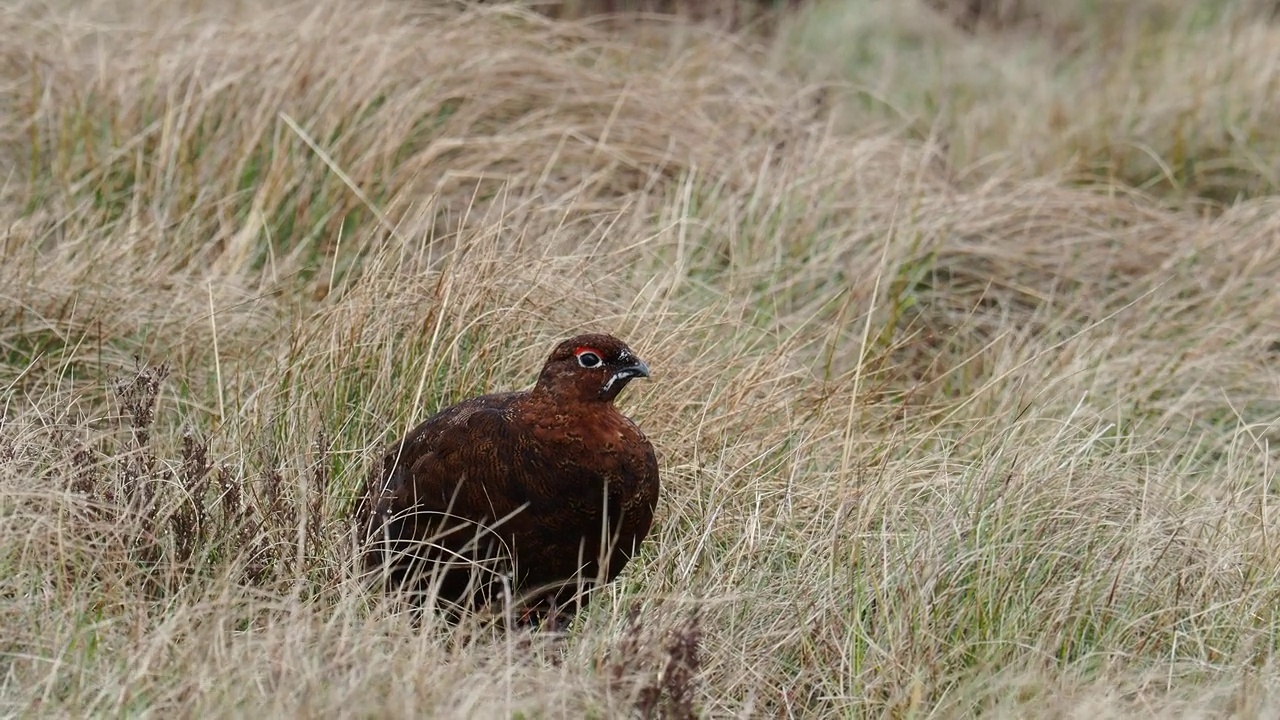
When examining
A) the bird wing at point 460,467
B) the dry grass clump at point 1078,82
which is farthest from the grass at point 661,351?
the bird wing at point 460,467

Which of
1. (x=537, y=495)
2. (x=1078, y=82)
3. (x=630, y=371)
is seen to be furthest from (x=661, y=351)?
(x=1078, y=82)

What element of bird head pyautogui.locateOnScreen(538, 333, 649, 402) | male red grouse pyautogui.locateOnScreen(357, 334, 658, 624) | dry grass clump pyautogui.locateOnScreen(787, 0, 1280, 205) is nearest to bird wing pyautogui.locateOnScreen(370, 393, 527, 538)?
male red grouse pyautogui.locateOnScreen(357, 334, 658, 624)

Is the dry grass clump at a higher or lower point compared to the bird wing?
lower

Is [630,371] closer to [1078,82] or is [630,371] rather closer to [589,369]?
[589,369]

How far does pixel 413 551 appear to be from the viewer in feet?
11.7

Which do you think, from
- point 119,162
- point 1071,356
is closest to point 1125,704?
point 1071,356

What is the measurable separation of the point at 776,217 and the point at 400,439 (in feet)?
6.29

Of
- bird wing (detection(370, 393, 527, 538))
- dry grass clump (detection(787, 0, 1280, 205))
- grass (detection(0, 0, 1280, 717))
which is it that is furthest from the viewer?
dry grass clump (detection(787, 0, 1280, 205))

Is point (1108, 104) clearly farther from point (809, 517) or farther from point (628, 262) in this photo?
point (809, 517)

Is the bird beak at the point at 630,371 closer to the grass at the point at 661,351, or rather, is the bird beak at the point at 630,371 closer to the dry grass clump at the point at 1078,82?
the grass at the point at 661,351

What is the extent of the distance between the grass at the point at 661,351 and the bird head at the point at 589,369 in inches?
16.9

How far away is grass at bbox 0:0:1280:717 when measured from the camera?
3209 mm

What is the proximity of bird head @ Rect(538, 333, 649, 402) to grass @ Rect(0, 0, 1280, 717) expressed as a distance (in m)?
0.43

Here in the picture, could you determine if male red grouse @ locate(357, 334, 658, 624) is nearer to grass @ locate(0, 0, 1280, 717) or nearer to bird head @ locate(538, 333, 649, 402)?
bird head @ locate(538, 333, 649, 402)
